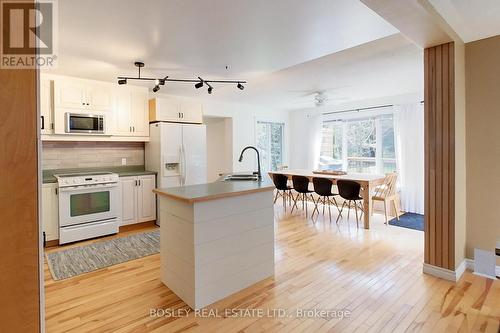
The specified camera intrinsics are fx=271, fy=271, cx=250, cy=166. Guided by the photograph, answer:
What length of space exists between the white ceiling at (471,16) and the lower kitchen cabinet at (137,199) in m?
4.12

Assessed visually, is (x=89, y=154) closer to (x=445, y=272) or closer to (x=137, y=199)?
(x=137, y=199)

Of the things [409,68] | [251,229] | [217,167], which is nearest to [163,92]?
[217,167]

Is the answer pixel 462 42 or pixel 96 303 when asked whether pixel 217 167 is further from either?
pixel 462 42

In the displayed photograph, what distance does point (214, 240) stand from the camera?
2.27m

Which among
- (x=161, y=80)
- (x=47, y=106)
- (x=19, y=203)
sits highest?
(x=161, y=80)

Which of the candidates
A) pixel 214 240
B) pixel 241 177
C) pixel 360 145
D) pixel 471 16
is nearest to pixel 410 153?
pixel 360 145

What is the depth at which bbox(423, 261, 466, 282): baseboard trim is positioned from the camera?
260 cm

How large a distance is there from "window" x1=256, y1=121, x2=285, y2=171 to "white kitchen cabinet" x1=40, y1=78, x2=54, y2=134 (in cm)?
427

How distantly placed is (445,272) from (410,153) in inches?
129

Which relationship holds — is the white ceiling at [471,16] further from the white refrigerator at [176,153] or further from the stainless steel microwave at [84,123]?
the stainless steel microwave at [84,123]

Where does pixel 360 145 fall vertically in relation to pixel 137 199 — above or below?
above

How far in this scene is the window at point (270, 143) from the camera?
7.09 meters

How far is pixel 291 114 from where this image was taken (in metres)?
7.64

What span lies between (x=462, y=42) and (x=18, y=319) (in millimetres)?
3823
